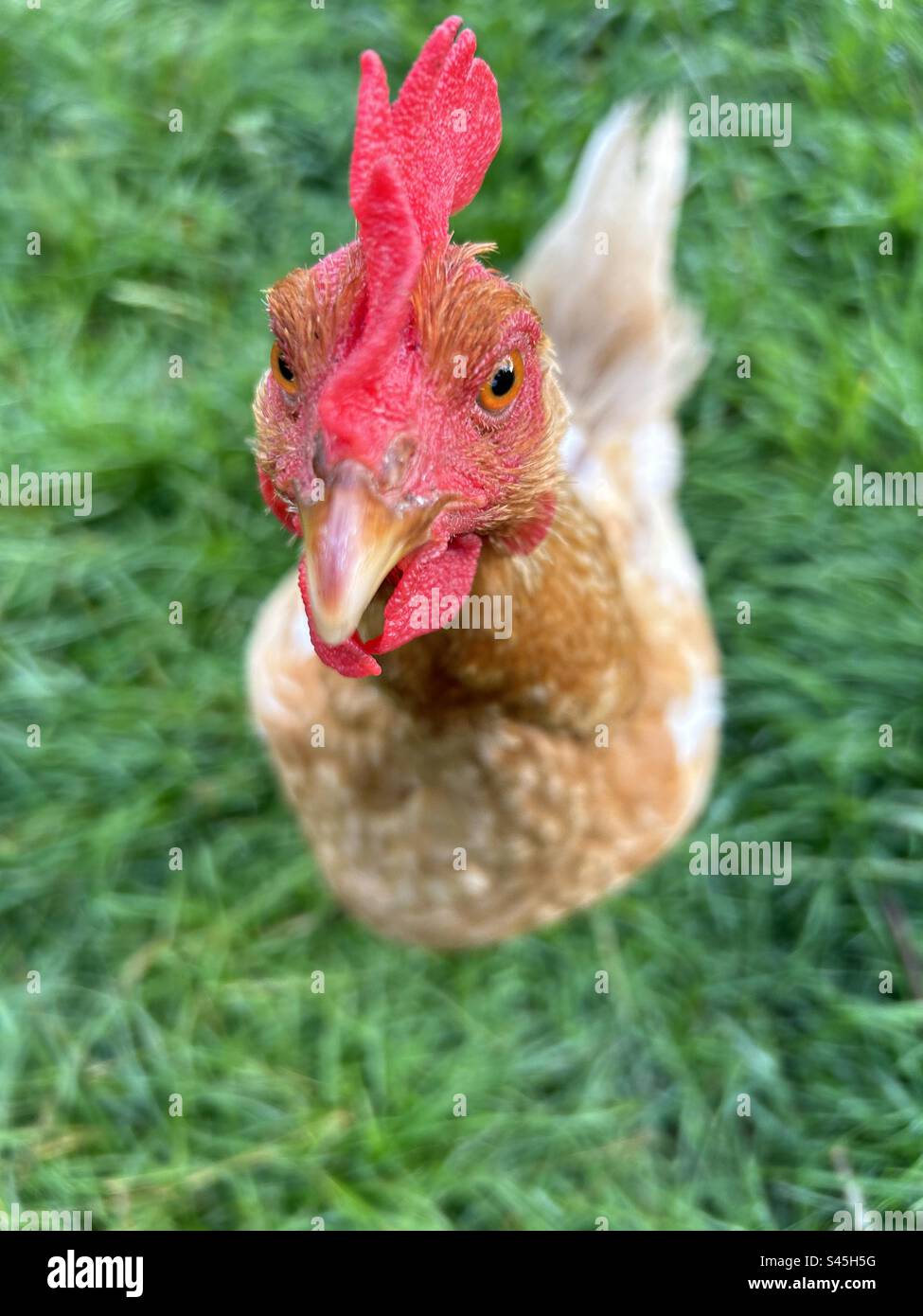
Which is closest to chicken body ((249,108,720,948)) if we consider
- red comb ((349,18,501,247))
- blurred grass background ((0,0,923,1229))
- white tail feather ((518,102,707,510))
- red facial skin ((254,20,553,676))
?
white tail feather ((518,102,707,510))

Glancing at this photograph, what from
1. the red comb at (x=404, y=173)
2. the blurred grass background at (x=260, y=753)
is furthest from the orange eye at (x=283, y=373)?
the blurred grass background at (x=260, y=753)

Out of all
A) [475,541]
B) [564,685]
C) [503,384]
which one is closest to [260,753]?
[564,685]

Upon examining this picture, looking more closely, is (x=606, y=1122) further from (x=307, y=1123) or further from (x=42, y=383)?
(x=42, y=383)

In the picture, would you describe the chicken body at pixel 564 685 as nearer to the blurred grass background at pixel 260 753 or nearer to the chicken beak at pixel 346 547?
the chicken beak at pixel 346 547

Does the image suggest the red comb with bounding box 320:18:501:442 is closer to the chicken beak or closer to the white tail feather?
the chicken beak

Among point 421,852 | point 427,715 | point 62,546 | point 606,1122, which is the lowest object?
point 606,1122

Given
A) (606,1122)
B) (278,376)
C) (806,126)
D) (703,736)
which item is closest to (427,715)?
(278,376)

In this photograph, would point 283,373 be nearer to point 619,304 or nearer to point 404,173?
point 404,173
